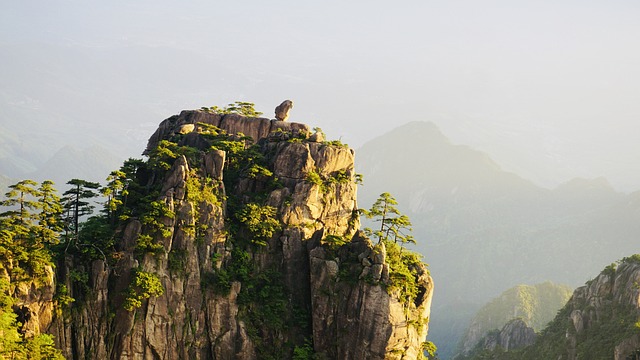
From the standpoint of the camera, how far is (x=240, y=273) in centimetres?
5253

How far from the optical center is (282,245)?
5456 centimetres

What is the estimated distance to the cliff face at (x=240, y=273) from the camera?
4806 centimetres

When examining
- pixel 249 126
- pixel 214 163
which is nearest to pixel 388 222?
pixel 214 163

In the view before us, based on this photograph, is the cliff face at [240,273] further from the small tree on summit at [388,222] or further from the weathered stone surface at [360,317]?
the small tree on summit at [388,222]

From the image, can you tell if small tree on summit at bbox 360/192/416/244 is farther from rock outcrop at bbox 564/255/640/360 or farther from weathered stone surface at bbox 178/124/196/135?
rock outcrop at bbox 564/255/640/360

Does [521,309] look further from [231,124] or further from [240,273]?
[240,273]

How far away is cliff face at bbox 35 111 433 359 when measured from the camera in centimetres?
4806

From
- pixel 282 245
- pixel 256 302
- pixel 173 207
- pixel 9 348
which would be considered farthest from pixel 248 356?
pixel 9 348

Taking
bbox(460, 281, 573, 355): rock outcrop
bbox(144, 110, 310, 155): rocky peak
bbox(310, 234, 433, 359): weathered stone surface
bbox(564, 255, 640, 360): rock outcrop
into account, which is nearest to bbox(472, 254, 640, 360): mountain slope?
bbox(564, 255, 640, 360): rock outcrop

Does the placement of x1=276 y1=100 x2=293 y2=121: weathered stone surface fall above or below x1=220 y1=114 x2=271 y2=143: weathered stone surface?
above

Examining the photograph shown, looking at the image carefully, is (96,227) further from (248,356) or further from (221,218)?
(248,356)

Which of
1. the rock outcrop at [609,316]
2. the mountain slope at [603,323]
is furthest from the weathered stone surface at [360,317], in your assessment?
the rock outcrop at [609,316]

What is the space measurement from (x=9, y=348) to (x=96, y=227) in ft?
39.4

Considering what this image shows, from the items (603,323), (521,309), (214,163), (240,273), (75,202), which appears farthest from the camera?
(521,309)
